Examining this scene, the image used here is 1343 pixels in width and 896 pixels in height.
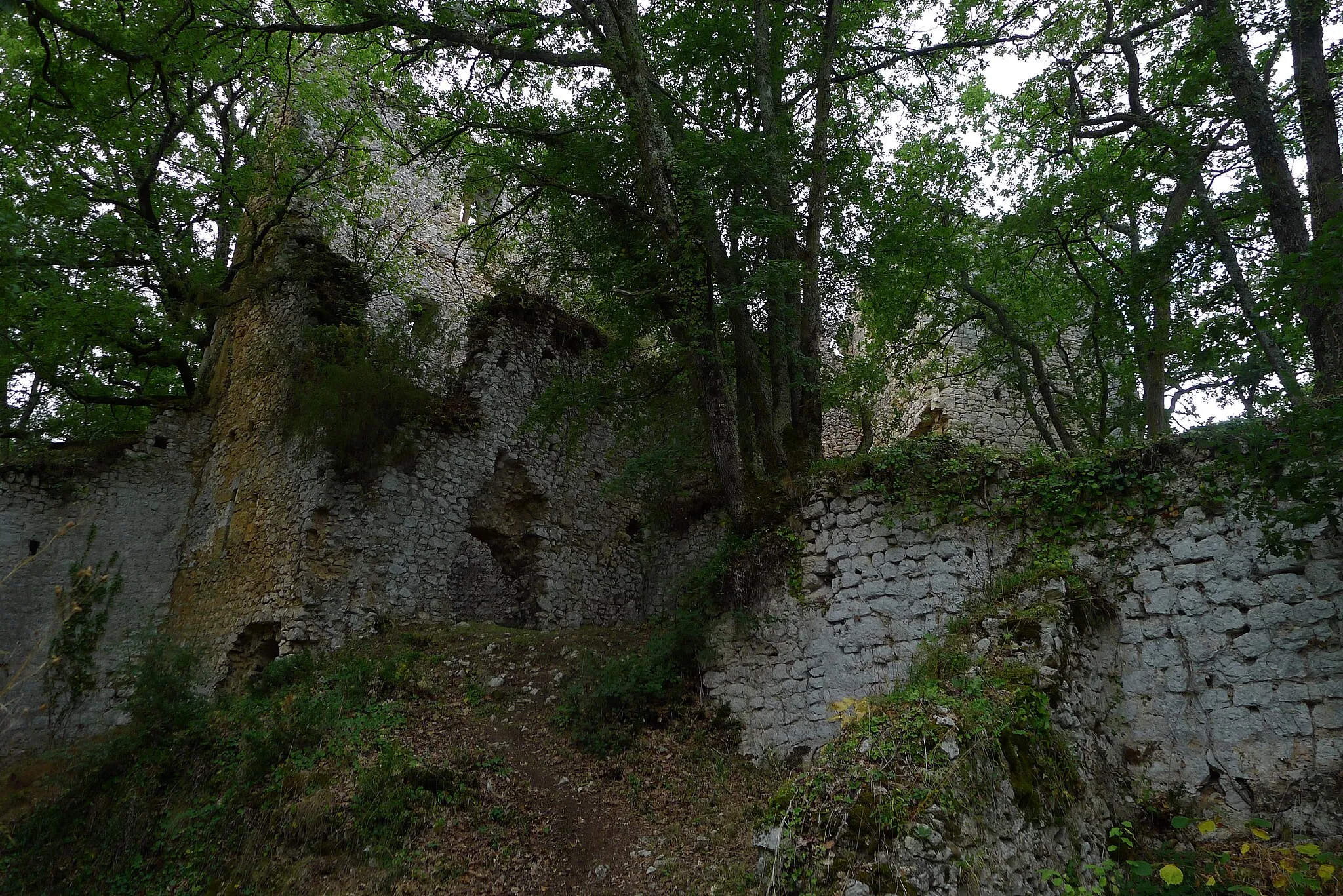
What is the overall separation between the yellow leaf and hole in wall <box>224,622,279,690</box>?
890cm

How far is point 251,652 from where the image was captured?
30.2 feet

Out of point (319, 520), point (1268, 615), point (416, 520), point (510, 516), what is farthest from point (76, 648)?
point (1268, 615)

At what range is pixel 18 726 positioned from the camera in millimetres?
8898

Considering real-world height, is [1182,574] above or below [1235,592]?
above

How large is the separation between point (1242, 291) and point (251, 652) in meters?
11.6

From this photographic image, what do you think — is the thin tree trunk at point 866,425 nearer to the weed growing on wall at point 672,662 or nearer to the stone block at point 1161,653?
the weed growing on wall at point 672,662

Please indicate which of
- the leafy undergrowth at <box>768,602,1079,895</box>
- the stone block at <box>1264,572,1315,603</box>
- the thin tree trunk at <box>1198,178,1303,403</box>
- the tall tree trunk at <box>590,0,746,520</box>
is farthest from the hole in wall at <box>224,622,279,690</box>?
the thin tree trunk at <box>1198,178,1303,403</box>

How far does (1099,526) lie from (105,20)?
1311 centimetres

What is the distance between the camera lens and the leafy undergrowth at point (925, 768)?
147 inches

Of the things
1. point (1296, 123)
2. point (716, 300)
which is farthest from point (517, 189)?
point (1296, 123)

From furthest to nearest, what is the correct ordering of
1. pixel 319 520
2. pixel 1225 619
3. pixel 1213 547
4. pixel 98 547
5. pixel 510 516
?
pixel 510 516 < pixel 98 547 < pixel 319 520 < pixel 1213 547 < pixel 1225 619

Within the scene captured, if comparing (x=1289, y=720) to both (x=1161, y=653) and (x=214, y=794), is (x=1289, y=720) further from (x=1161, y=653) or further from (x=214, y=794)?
(x=214, y=794)

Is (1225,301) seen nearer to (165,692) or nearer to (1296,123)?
(1296,123)

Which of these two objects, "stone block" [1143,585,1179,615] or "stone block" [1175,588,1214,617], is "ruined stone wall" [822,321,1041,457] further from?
"stone block" [1175,588,1214,617]
